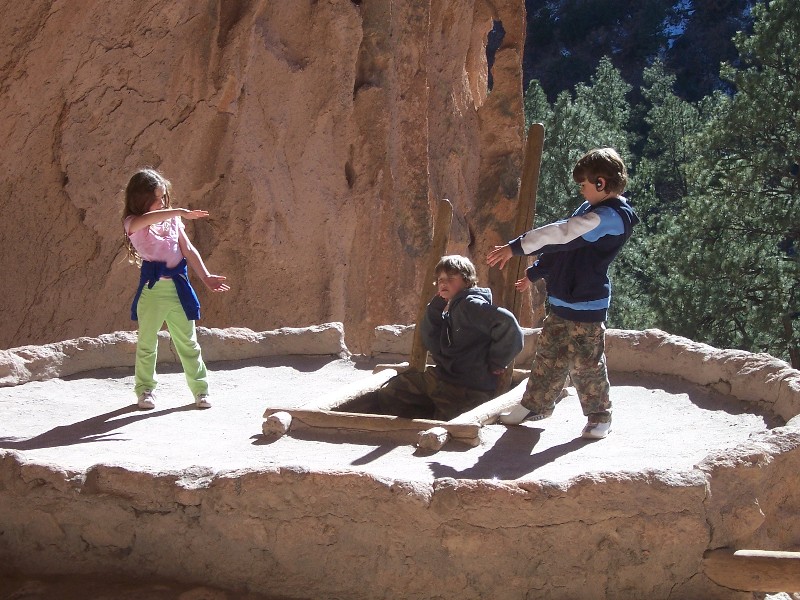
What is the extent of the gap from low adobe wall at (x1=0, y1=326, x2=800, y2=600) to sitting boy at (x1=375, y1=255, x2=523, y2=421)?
1523 millimetres

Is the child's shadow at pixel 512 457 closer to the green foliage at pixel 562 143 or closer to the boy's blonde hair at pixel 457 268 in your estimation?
the boy's blonde hair at pixel 457 268

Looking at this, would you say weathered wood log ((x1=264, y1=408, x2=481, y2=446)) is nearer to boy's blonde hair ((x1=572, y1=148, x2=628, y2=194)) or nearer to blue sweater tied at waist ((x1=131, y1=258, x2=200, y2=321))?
blue sweater tied at waist ((x1=131, y1=258, x2=200, y2=321))

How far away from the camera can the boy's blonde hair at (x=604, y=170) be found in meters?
3.92

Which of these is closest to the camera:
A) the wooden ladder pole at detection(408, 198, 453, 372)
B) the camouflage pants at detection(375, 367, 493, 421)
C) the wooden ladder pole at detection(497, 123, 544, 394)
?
the camouflage pants at detection(375, 367, 493, 421)

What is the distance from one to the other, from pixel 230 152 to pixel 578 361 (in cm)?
507

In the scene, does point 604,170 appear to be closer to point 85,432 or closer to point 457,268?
point 457,268

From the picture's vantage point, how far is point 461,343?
4633 millimetres

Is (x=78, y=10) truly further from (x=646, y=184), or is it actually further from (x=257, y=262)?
(x=646, y=184)

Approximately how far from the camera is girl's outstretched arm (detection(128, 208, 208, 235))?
4281mm

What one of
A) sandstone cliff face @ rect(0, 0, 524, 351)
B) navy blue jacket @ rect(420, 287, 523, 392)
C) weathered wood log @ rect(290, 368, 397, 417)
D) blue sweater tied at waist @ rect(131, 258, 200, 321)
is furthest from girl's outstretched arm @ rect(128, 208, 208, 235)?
sandstone cliff face @ rect(0, 0, 524, 351)

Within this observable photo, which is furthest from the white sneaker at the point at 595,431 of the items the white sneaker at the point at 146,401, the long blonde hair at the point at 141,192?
the long blonde hair at the point at 141,192

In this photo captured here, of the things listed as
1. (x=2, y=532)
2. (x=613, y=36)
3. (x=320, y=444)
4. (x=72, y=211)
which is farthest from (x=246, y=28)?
(x=613, y=36)

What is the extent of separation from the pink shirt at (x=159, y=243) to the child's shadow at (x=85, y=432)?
0.66 m

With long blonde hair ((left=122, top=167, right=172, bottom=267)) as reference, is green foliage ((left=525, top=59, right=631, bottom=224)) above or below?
above
